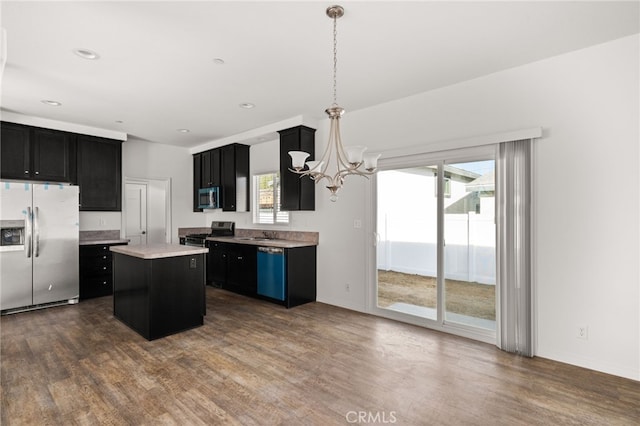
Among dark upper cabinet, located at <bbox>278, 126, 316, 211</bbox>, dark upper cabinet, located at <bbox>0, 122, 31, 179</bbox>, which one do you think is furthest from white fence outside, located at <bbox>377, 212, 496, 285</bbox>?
dark upper cabinet, located at <bbox>0, 122, 31, 179</bbox>

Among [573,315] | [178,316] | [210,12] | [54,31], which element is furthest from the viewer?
[178,316]

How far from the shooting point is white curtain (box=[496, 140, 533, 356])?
3178mm

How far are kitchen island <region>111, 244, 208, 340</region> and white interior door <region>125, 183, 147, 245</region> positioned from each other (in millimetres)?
2452

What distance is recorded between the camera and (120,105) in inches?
172

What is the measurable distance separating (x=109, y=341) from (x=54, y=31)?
2.89 metres

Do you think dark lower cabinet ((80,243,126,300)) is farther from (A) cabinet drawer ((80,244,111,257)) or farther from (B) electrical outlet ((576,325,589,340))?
(B) electrical outlet ((576,325,589,340))

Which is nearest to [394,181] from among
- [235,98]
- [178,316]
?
[235,98]

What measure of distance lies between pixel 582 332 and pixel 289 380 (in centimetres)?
257

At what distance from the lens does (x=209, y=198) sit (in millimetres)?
6480

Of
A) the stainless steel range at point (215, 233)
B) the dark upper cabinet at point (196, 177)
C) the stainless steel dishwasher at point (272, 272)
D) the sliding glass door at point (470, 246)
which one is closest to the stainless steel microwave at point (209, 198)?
the dark upper cabinet at point (196, 177)

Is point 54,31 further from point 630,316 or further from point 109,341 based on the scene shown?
point 630,316

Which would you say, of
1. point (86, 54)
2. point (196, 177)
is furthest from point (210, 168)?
point (86, 54)

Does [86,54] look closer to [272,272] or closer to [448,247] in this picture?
[272,272]

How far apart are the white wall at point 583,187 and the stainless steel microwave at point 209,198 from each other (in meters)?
4.52
